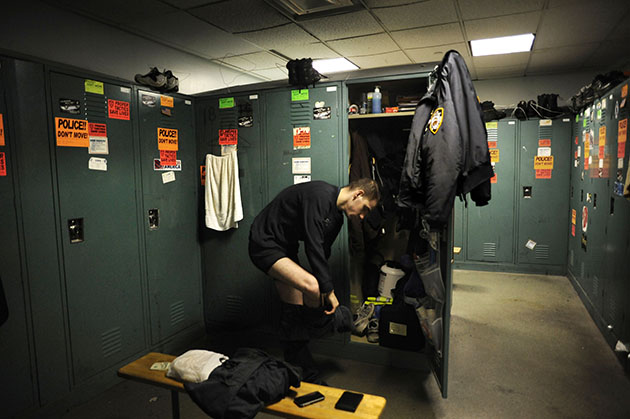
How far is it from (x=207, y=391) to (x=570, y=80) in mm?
6024

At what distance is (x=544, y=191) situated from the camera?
4.98 meters

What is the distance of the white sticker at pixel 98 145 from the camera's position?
96.5 inches

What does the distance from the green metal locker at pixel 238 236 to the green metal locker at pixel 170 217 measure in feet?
0.32

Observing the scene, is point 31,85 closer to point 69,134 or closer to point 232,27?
point 69,134

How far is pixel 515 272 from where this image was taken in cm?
522

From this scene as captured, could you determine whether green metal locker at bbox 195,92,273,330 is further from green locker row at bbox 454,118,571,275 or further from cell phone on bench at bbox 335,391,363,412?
green locker row at bbox 454,118,571,275

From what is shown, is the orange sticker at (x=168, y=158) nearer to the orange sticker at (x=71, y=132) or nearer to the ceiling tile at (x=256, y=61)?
the orange sticker at (x=71, y=132)

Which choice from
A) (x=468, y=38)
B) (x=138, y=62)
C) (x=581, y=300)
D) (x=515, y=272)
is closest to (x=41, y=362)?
(x=138, y=62)

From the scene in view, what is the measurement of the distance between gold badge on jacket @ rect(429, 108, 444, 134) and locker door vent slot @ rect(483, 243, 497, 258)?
3.82 m

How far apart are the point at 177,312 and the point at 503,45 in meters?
4.29

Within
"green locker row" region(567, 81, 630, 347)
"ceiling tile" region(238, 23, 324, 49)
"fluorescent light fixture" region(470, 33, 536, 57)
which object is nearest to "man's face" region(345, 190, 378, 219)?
"green locker row" region(567, 81, 630, 347)

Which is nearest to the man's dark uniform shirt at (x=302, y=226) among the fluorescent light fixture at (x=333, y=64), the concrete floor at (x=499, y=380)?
the concrete floor at (x=499, y=380)

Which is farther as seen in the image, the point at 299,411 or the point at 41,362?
the point at 41,362

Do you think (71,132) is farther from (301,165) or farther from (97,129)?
(301,165)
